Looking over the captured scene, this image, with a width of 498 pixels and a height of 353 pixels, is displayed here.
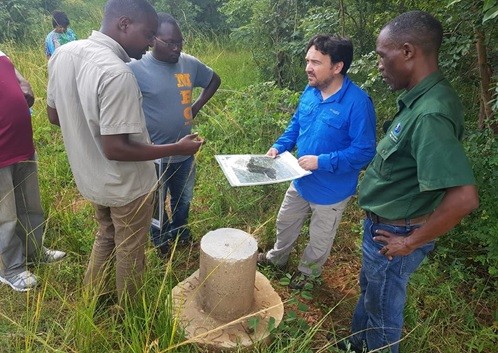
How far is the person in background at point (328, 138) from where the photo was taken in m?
2.35

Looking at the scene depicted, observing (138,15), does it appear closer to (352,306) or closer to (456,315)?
(352,306)

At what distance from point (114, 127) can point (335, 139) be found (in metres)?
1.33

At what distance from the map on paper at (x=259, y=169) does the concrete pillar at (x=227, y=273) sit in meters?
0.33

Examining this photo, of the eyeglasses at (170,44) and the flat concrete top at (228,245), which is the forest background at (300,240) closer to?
the flat concrete top at (228,245)

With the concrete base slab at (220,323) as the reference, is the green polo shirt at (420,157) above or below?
above

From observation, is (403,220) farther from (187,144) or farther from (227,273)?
(187,144)

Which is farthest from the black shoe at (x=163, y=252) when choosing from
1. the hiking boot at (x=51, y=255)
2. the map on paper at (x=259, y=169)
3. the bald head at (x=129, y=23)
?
the bald head at (x=129, y=23)

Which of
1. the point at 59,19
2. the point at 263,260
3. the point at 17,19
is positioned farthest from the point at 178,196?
the point at 17,19

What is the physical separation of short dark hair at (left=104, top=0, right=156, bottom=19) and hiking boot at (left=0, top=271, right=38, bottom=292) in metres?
1.80

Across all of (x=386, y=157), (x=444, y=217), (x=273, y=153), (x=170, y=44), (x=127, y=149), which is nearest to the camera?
(x=444, y=217)

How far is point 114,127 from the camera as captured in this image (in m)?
1.75

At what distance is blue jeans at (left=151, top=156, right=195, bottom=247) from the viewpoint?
2945 millimetres

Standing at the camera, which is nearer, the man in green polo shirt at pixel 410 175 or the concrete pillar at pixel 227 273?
the man in green polo shirt at pixel 410 175

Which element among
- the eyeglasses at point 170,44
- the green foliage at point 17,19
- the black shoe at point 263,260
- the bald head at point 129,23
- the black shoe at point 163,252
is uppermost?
the bald head at point 129,23
